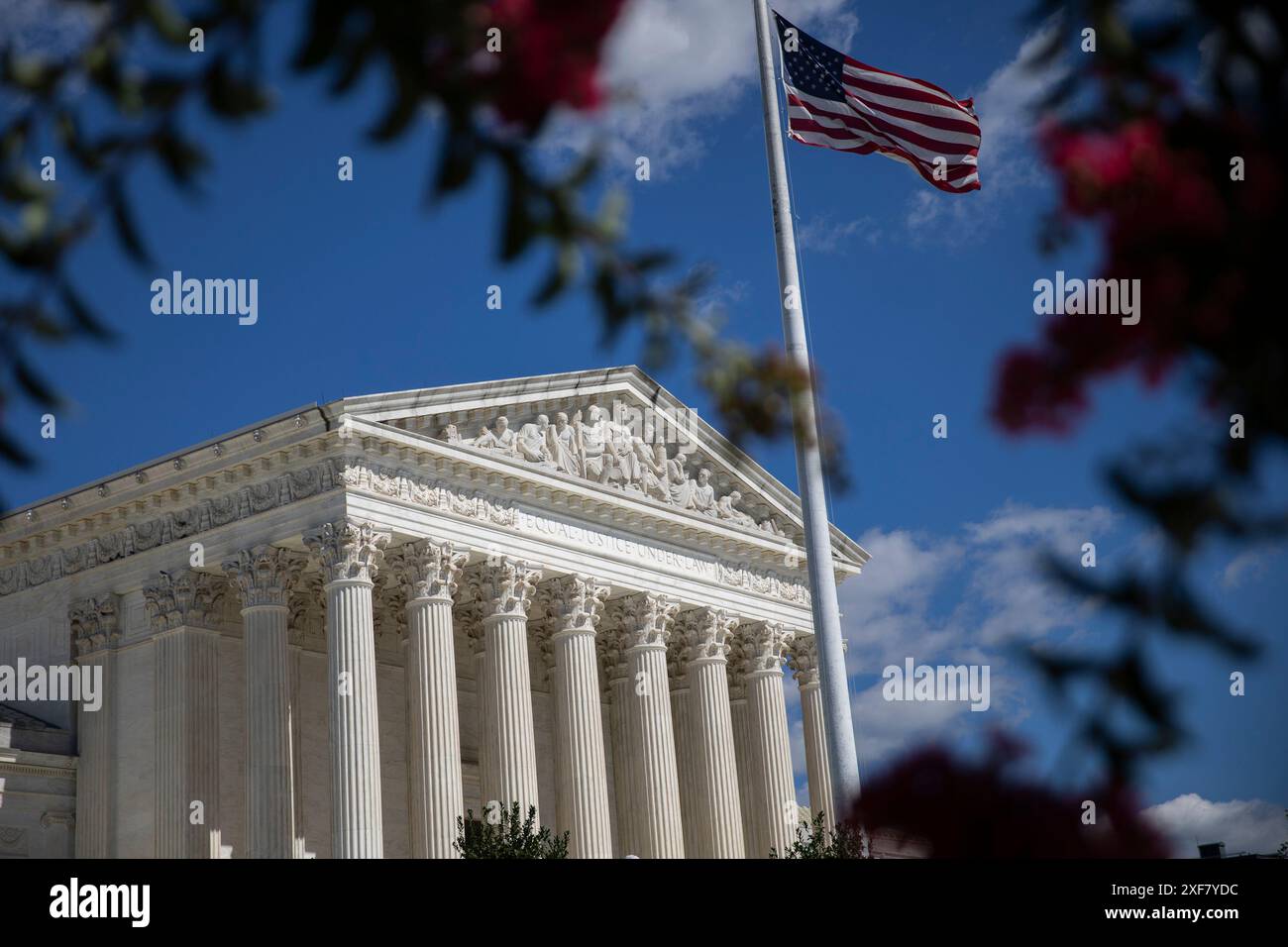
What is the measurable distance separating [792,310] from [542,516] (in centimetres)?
1462

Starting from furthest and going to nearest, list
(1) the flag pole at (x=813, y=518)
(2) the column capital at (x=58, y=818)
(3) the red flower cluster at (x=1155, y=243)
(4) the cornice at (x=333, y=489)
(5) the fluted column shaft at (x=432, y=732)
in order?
(2) the column capital at (x=58, y=818)
(4) the cornice at (x=333, y=489)
(5) the fluted column shaft at (x=432, y=732)
(1) the flag pole at (x=813, y=518)
(3) the red flower cluster at (x=1155, y=243)

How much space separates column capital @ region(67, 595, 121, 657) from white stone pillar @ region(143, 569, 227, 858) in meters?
1.61

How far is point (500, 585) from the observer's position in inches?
1501

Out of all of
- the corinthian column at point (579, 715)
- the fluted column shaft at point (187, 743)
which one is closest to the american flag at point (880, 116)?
the corinthian column at point (579, 715)

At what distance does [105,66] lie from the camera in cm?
283

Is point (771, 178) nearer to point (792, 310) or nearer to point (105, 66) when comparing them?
point (792, 310)

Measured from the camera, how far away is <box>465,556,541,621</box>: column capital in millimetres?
38031

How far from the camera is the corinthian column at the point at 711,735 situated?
140 feet

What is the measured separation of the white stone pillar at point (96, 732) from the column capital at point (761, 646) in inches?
687

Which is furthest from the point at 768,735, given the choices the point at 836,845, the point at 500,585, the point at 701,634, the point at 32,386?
the point at 32,386

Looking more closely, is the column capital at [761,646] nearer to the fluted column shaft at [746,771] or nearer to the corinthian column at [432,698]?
the fluted column shaft at [746,771]

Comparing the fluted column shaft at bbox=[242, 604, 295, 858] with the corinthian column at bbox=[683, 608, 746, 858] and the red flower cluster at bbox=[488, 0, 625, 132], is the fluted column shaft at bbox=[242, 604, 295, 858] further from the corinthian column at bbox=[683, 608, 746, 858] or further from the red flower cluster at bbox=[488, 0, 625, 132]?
the red flower cluster at bbox=[488, 0, 625, 132]
